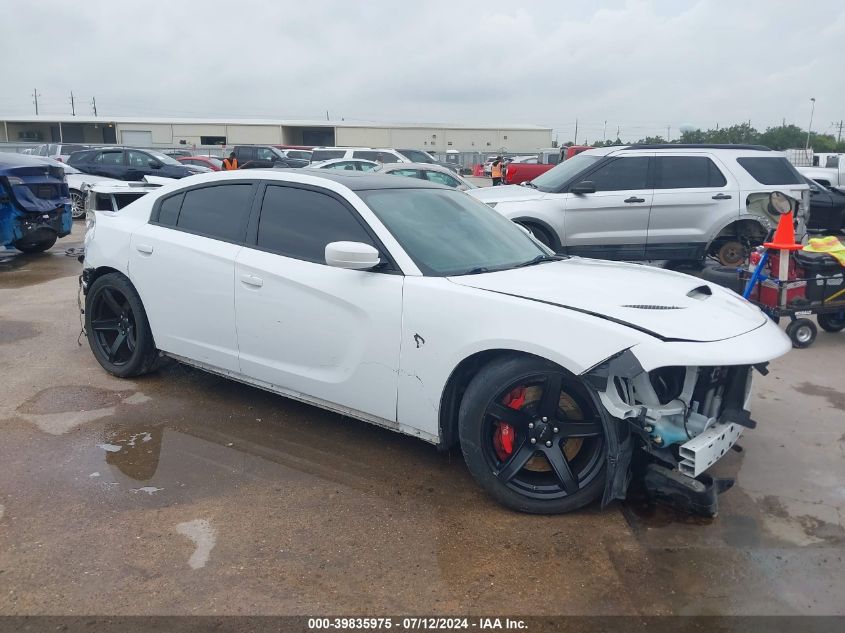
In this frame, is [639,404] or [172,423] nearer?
[639,404]

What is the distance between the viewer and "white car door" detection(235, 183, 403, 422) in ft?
13.0

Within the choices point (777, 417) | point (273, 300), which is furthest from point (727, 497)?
point (273, 300)

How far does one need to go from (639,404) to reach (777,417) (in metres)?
2.11

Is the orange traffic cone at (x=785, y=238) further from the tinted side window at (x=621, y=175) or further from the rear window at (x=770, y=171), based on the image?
the rear window at (x=770, y=171)

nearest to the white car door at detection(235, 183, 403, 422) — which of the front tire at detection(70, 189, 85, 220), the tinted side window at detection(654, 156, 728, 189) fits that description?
the tinted side window at detection(654, 156, 728, 189)

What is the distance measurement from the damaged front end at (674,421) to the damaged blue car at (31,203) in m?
9.78

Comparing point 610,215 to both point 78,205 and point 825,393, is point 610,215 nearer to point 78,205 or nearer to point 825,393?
point 825,393

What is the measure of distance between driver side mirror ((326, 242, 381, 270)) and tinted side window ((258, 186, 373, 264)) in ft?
0.87

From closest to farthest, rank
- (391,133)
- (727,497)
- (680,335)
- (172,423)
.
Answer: (680,335)
(727,497)
(172,423)
(391,133)

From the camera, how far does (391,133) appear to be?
59.0 metres

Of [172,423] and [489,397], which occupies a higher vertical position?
[489,397]

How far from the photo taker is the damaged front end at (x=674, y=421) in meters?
3.35

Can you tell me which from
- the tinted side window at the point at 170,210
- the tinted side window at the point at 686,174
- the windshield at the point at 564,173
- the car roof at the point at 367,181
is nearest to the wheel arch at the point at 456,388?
the car roof at the point at 367,181

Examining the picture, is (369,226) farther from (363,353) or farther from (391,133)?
(391,133)
